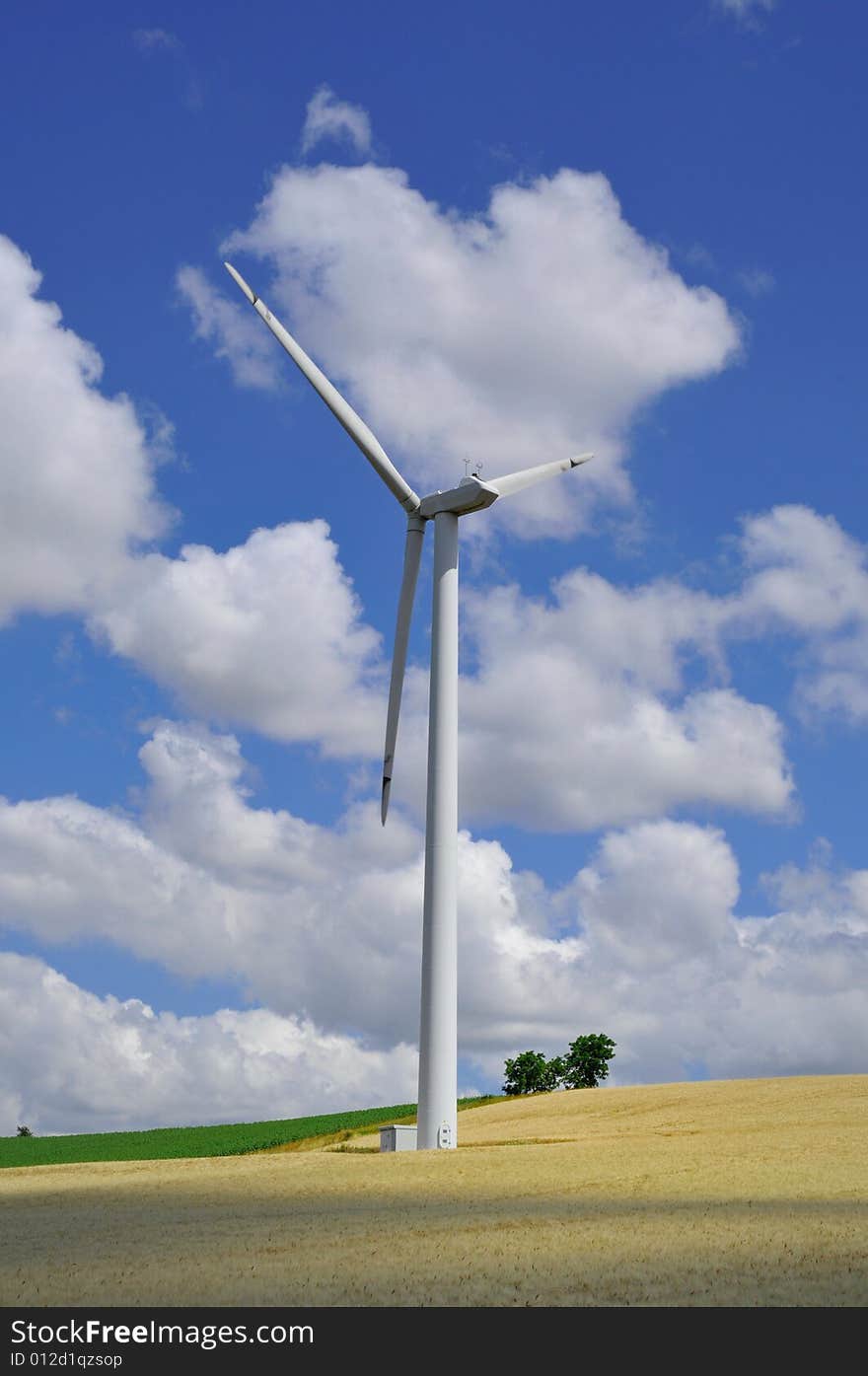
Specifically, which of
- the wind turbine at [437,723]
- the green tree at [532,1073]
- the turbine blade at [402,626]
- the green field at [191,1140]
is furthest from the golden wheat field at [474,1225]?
the green tree at [532,1073]

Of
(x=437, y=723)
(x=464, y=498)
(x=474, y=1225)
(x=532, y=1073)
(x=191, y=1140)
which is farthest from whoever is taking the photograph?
(x=532, y=1073)

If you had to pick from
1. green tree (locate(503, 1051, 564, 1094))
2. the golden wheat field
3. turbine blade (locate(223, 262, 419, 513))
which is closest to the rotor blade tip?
turbine blade (locate(223, 262, 419, 513))

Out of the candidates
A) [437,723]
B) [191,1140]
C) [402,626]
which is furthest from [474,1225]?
[191,1140]

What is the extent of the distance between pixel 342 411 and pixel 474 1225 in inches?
1128

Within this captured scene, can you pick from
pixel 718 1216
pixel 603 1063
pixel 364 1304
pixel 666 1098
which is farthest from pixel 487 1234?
pixel 603 1063

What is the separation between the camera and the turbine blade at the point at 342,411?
4197cm

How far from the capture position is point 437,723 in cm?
3825

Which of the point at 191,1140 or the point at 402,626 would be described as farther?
the point at 191,1140

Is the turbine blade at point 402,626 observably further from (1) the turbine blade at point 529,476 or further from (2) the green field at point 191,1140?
(2) the green field at point 191,1140

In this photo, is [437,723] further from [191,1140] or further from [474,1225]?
[191,1140]

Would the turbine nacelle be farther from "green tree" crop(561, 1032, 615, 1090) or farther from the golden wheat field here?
"green tree" crop(561, 1032, 615, 1090)

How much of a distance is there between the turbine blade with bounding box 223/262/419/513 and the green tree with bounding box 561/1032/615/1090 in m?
49.9
